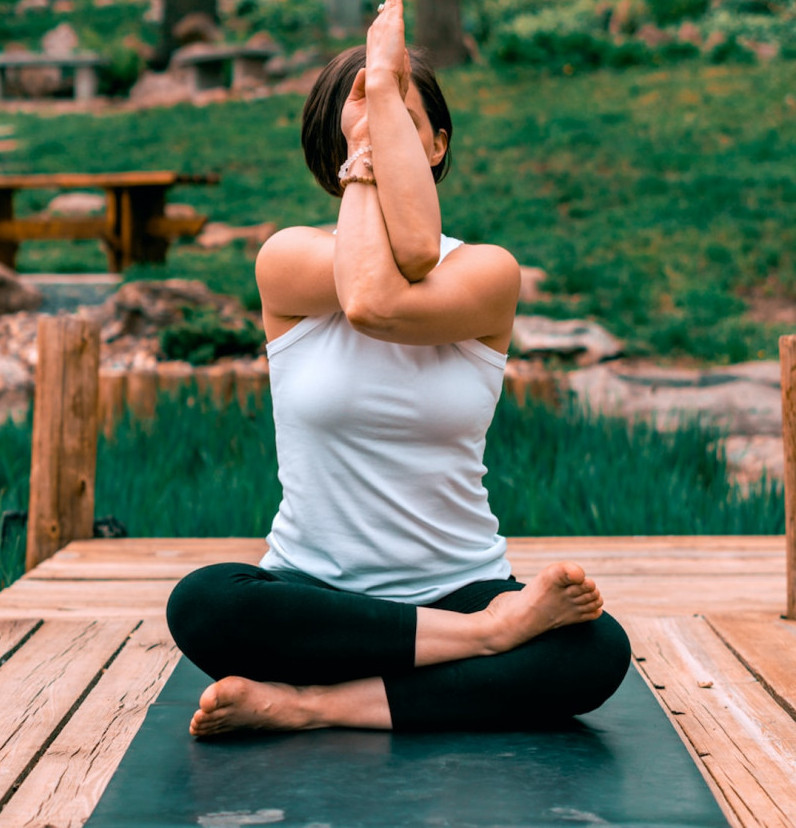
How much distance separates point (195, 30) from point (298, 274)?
61.7 ft

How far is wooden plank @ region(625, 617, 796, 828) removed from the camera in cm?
171

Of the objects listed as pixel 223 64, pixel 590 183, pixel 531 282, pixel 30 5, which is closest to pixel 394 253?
pixel 531 282

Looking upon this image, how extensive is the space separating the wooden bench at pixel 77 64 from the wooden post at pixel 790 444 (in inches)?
678

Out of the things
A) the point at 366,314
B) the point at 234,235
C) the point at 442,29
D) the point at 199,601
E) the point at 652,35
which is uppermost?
the point at 652,35

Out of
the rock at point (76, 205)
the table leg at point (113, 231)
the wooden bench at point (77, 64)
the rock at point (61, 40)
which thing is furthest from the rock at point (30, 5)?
the table leg at point (113, 231)

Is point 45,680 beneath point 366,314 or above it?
beneath

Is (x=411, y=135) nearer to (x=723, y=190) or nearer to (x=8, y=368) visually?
(x=8, y=368)

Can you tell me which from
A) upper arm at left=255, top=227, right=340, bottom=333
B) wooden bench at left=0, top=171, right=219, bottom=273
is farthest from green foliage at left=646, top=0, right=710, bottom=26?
upper arm at left=255, top=227, right=340, bottom=333

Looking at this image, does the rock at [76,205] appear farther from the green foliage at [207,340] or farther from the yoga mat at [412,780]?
the yoga mat at [412,780]

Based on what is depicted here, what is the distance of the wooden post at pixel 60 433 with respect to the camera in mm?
3395

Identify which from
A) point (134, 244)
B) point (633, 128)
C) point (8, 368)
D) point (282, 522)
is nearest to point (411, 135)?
point (282, 522)

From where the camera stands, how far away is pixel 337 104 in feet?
6.82

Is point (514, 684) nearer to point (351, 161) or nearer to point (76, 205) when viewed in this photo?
point (351, 161)

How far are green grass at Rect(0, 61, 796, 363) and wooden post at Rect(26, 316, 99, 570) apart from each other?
10.4 ft
